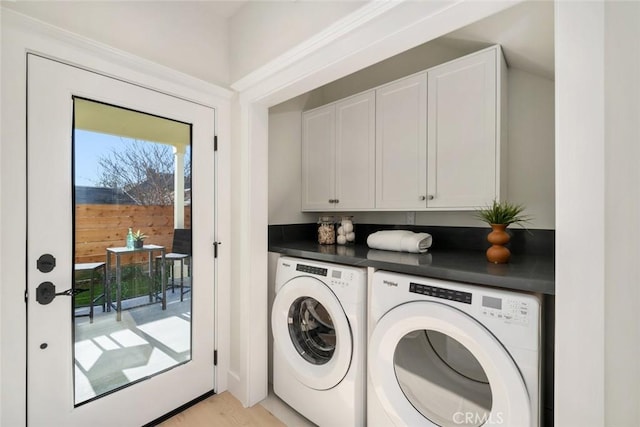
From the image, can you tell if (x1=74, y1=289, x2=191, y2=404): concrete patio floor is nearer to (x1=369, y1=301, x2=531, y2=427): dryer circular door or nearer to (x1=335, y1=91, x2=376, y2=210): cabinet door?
(x1=369, y1=301, x2=531, y2=427): dryer circular door

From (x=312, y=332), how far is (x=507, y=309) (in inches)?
47.5

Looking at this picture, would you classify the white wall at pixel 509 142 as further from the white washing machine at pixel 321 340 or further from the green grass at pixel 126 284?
the green grass at pixel 126 284

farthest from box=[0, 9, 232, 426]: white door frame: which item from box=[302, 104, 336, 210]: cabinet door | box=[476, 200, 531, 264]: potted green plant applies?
box=[476, 200, 531, 264]: potted green plant

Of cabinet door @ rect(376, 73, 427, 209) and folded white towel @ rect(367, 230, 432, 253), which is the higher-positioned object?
cabinet door @ rect(376, 73, 427, 209)

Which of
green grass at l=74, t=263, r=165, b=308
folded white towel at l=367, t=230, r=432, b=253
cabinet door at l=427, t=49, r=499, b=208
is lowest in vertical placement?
green grass at l=74, t=263, r=165, b=308

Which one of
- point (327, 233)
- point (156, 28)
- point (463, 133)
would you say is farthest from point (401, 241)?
point (156, 28)

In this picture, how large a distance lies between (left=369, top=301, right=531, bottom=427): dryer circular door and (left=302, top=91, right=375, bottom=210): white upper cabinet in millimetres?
971

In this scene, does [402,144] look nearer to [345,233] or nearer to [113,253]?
[345,233]

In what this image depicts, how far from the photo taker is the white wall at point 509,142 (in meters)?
1.65

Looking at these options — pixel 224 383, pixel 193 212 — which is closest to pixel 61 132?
pixel 193 212

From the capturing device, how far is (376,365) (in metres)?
1.37

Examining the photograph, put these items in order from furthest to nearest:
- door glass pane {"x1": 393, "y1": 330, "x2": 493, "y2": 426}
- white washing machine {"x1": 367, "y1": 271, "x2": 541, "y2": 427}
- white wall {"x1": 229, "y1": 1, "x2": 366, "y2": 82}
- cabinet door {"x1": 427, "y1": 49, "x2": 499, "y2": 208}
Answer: cabinet door {"x1": 427, "y1": 49, "x2": 499, "y2": 208}, white wall {"x1": 229, "y1": 1, "x2": 366, "y2": 82}, door glass pane {"x1": 393, "y1": 330, "x2": 493, "y2": 426}, white washing machine {"x1": 367, "y1": 271, "x2": 541, "y2": 427}

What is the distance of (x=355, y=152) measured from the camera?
85.0 inches

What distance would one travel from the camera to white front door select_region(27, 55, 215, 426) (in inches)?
51.7
